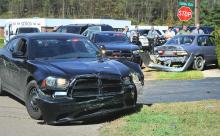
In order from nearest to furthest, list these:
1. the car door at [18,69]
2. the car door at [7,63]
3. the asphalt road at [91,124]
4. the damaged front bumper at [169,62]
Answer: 1. the asphalt road at [91,124]
2. the car door at [18,69]
3. the car door at [7,63]
4. the damaged front bumper at [169,62]

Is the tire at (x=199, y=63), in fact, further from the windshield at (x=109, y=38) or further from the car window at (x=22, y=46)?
the car window at (x=22, y=46)

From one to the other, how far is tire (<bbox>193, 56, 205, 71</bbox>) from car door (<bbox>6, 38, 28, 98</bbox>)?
10.1 metres

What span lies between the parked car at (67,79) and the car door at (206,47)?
397 inches

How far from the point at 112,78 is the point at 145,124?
3.54ft

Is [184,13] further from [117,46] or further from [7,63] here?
[7,63]

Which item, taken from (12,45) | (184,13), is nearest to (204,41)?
(184,13)

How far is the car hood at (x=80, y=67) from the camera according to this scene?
883 centimetres

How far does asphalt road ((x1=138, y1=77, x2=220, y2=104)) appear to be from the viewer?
38.3 feet

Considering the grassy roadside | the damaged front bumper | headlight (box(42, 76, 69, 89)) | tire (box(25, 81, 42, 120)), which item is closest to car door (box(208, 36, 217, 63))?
the damaged front bumper

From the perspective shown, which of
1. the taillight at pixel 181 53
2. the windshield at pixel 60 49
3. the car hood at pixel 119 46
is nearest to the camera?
the windshield at pixel 60 49

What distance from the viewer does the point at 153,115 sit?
924 centimetres

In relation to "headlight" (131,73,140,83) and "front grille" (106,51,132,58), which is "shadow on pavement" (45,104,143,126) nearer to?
"headlight" (131,73,140,83)

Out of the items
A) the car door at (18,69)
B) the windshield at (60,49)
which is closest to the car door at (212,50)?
the windshield at (60,49)

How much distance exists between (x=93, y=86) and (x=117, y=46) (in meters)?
10.9
